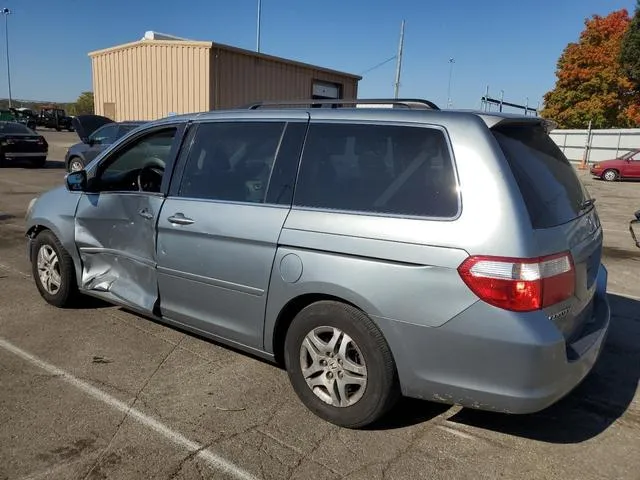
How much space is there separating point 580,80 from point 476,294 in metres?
44.2

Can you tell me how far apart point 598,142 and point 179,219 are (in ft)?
111

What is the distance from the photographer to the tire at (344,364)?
9.32 ft

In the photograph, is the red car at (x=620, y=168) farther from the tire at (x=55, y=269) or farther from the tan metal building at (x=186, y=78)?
the tire at (x=55, y=269)

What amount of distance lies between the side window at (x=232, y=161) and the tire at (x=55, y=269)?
1583mm

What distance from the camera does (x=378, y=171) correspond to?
3.00 m

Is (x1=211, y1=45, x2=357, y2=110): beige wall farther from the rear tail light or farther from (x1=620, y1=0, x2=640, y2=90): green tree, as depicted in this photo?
(x1=620, y1=0, x2=640, y2=90): green tree

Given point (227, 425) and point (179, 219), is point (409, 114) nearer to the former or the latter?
point (179, 219)

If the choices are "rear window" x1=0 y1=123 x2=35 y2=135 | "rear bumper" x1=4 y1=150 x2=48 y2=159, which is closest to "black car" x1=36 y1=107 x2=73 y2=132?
"rear window" x1=0 y1=123 x2=35 y2=135

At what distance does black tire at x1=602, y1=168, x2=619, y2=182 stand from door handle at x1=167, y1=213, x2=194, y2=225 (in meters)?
24.2

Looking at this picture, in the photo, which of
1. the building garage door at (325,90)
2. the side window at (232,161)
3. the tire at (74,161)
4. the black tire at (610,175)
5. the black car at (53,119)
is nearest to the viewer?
the side window at (232,161)

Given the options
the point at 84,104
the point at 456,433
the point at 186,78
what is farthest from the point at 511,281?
the point at 84,104

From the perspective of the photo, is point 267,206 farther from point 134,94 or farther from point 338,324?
point 134,94

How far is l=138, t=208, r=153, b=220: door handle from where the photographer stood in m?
3.94

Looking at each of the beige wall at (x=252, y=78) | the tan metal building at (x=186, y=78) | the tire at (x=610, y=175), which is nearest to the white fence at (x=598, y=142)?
the tire at (x=610, y=175)
